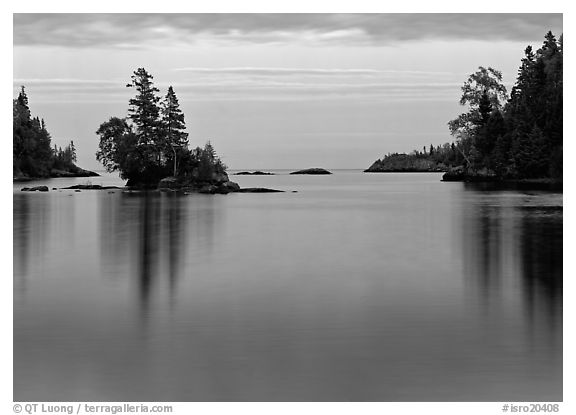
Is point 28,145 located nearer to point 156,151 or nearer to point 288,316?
point 156,151

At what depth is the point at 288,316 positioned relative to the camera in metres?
12.8

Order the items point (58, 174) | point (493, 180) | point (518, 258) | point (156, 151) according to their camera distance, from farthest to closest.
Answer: point (58, 174)
point (493, 180)
point (156, 151)
point (518, 258)

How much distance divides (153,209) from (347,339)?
2916cm

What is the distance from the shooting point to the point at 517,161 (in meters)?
66.8

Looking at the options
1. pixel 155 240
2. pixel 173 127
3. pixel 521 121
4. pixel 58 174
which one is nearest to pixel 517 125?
pixel 521 121

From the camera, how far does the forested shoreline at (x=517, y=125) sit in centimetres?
6300

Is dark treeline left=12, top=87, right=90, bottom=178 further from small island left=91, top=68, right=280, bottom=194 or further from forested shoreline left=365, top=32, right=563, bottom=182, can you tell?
forested shoreline left=365, top=32, right=563, bottom=182

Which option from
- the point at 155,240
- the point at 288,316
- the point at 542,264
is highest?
the point at 155,240

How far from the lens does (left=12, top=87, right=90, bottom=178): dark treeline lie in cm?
8003

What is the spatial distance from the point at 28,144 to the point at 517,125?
51534 millimetres

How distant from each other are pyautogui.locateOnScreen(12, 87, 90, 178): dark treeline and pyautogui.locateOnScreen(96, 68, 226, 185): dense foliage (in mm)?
16095

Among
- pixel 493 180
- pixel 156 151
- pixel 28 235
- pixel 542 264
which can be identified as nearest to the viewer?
pixel 542 264

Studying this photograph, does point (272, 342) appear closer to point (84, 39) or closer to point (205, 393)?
point (205, 393)
